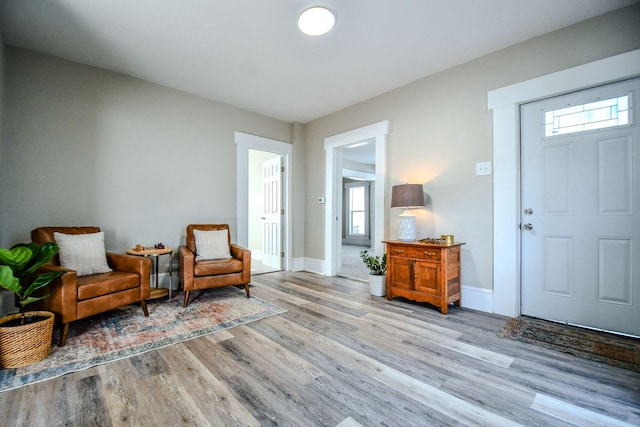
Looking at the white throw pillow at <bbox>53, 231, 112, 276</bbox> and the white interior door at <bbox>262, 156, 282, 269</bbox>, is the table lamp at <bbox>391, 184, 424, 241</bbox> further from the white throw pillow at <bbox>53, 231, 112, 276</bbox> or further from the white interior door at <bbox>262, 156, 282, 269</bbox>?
the white throw pillow at <bbox>53, 231, 112, 276</bbox>

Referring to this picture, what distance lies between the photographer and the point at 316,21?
2.34 meters

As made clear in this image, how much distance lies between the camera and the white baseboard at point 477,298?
283 cm

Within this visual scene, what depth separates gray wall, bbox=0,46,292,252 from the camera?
8.99 ft

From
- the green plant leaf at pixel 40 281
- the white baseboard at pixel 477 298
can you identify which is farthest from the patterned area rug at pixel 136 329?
the white baseboard at pixel 477 298

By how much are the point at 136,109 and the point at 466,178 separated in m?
3.92

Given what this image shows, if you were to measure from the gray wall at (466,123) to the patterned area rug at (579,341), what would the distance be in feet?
1.70

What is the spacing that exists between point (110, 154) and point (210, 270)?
1.79m

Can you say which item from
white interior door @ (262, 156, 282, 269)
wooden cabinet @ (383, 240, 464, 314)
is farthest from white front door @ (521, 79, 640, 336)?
white interior door @ (262, 156, 282, 269)

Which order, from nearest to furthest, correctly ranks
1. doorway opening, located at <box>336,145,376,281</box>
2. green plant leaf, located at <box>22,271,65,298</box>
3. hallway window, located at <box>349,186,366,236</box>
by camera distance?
green plant leaf, located at <box>22,271,65,298</box> → doorway opening, located at <box>336,145,376,281</box> → hallway window, located at <box>349,186,366,236</box>

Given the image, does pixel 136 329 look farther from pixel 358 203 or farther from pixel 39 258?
pixel 358 203

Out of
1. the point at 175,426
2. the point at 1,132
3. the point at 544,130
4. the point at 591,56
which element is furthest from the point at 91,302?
the point at 591,56

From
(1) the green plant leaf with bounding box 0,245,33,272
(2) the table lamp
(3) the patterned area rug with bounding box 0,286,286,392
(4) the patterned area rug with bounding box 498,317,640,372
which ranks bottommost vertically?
(4) the patterned area rug with bounding box 498,317,640,372

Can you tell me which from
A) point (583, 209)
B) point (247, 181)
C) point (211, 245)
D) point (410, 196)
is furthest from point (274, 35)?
point (583, 209)

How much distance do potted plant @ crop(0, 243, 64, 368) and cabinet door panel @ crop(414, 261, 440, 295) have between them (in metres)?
3.06
